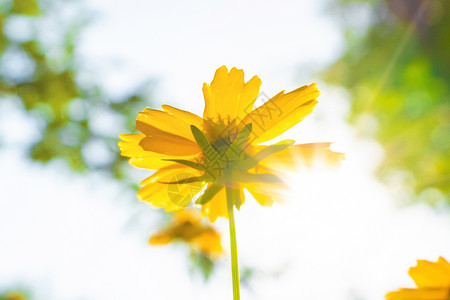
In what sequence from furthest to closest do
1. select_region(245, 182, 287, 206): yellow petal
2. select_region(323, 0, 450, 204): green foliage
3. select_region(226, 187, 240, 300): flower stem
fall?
select_region(323, 0, 450, 204): green foliage → select_region(245, 182, 287, 206): yellow petal → select_region(226, 187, 240, 300): flower stem

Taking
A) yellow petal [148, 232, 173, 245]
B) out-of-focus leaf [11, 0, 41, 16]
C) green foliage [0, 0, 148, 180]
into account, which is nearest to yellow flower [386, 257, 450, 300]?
yellow petal [148, 232, 173, 245]

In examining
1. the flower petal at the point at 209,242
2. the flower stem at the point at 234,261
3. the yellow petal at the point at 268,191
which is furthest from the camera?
the flower petal at the point at 209,242

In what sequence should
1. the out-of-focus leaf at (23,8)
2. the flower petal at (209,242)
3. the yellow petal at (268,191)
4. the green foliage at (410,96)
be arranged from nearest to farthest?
1. the yellow petal at (268,191)
2. the flower petal at (209,242)
3. the out-of-focus leaf at (23,8)
4. the green foliage at (410,96)

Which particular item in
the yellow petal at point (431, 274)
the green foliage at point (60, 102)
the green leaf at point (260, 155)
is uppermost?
the green foliage at point (60, 102)

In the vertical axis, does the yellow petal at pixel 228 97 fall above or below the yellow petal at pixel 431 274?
above

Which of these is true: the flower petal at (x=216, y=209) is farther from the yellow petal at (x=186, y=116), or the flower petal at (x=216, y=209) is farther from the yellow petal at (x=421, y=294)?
the yellow petal at (x=421, y=294)

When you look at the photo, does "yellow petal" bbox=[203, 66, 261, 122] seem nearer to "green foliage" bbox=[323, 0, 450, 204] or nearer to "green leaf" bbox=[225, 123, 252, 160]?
"green leaf" bbox=[225, 123, 252, 160]

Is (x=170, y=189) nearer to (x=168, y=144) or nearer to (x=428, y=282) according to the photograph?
(x=168, y=144)

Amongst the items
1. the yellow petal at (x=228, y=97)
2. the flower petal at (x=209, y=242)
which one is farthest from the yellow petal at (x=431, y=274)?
→ the flower petal at (x=209, y=242)

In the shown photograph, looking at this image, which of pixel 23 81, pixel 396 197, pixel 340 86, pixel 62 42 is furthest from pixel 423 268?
pixel 340 86
